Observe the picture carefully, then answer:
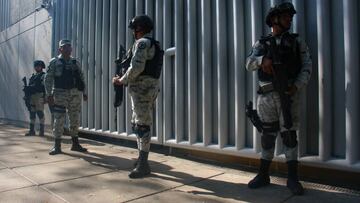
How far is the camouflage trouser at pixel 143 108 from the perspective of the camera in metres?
4.07

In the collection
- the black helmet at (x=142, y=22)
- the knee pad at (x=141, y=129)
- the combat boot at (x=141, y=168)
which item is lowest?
the combat boot at (x=141, y=168)

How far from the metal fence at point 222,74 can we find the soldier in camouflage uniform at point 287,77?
368mm

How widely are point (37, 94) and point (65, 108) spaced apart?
3.29 meters

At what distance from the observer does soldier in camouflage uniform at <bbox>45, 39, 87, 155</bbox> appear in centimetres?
570

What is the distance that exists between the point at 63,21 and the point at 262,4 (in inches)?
221

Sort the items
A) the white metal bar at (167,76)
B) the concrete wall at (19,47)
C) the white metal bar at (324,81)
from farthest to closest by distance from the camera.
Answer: the concrete wall at (19,47)
the white metal bar at (167,76)
the white metal bar at (324,81)

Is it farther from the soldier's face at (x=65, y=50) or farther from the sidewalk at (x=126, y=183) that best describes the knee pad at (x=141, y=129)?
the soldier's face at (x=65, y=50)

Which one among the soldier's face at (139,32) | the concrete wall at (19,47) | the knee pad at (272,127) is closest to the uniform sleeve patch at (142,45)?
the soldier's face at (139,32)

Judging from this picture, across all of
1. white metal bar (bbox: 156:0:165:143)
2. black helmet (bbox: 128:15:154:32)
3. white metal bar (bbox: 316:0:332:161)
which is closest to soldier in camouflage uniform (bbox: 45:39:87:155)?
white metal bar (bbox: 156:0:165:143)

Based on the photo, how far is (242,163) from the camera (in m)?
4.47

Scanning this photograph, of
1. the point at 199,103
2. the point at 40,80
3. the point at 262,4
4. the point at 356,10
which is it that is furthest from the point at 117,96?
the point at 40,80

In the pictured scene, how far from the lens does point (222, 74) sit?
4.55 metres

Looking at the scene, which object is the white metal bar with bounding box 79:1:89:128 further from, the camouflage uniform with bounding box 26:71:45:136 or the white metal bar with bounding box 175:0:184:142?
the white metal bar with bounding box 175:0:184:142

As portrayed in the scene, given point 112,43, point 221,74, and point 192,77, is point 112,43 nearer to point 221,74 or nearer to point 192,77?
point 192,77
